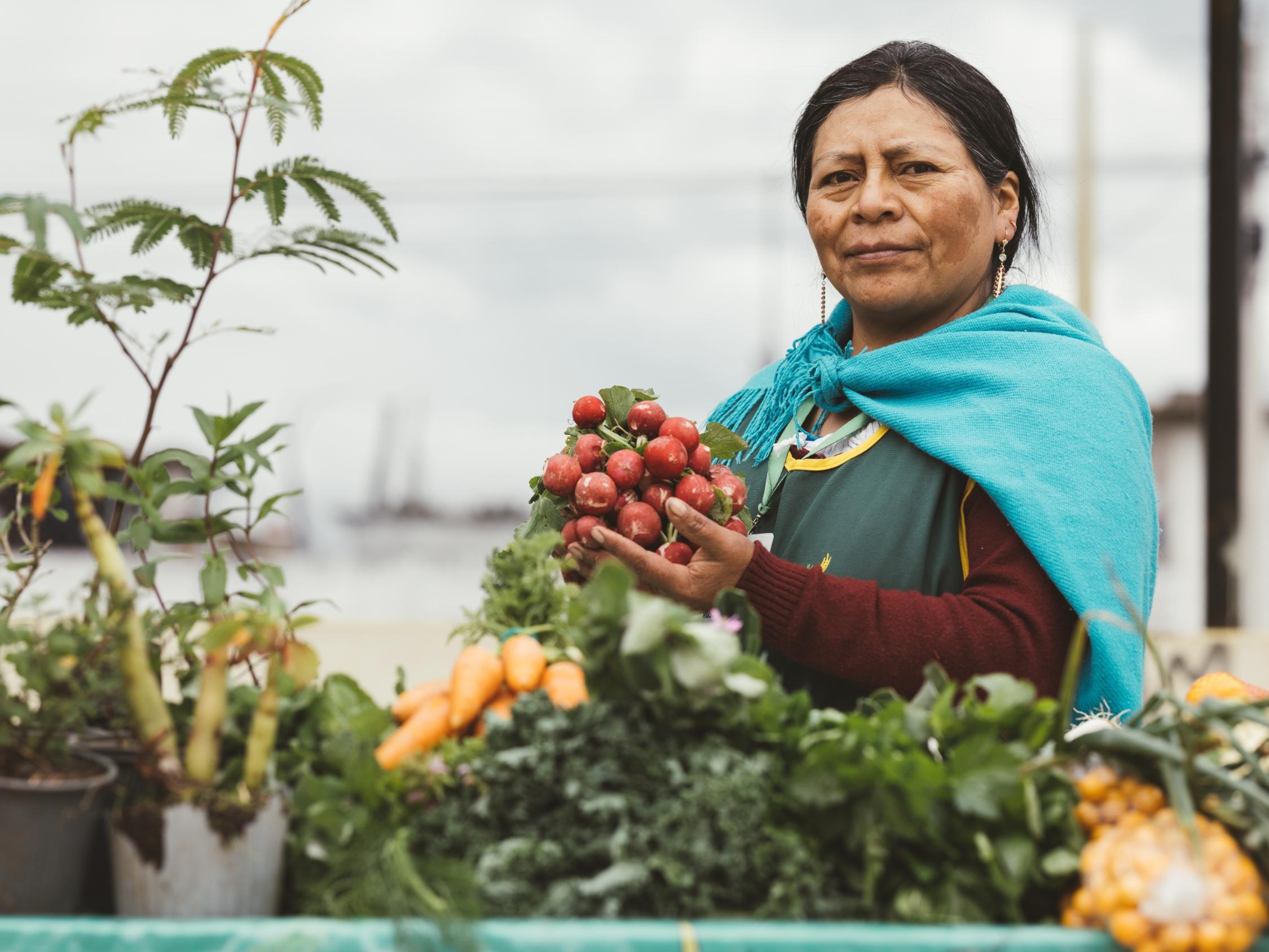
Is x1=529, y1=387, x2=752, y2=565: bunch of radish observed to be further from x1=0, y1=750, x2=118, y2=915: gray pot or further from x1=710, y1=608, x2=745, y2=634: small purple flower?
x1=0, y1=750, x2=118, y2=915: gray pot

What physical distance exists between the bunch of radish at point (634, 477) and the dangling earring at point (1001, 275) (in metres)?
0.64

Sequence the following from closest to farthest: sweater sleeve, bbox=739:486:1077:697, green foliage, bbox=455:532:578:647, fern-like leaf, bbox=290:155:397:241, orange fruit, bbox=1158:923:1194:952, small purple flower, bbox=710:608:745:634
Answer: orange fruit, bbox=1158:923:1194:952, small purple flower, bbox=710:608:745:634, green foliage, bbox=455:532:578:647, fern-like leaf, bbox=290:155:397:241, sweater sleeve, bbox=739:486:1077:697

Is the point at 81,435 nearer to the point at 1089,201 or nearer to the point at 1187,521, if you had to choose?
the point at 1089,201

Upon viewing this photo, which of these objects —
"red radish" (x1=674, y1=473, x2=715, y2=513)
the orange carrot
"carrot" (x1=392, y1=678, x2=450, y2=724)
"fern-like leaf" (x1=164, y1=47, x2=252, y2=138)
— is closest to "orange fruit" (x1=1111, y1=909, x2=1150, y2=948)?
"carrot" (x1=392, y1=678, x2=450, y2=724)

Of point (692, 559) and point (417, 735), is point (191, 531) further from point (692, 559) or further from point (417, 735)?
point (692, 559)

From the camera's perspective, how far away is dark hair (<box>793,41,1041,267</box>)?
2.00m

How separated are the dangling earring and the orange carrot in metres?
1.65

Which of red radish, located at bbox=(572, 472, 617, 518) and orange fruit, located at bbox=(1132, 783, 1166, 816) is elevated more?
red radish, located at bbox=(572, 472, 617, 518)

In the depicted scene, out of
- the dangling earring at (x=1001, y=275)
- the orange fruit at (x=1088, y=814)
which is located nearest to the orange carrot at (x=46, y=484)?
the orange fruit at (x=1088, y=814)

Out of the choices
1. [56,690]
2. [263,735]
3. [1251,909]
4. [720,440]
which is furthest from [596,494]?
[1251,909]

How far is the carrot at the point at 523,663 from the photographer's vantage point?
4.21 feet

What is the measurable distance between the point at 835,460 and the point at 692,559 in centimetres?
48

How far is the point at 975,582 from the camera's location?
5.85 feet

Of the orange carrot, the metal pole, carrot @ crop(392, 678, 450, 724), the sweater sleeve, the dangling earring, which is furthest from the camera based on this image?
the metal pole
